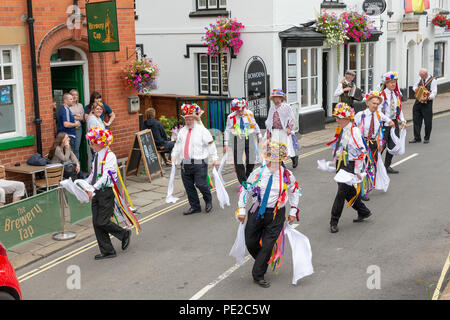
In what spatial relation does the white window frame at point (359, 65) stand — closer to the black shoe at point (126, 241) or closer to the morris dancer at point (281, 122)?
the morris dancer at point (281, 122)

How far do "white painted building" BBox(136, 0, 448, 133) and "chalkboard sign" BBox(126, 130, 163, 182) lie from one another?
19.7 ft

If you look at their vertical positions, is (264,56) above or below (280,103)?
above

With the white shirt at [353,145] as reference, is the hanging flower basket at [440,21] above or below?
above

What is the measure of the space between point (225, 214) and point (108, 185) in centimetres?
259

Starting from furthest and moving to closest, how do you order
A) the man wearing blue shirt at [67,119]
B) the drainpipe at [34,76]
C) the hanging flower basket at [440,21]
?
the hanging flower basket at [440,21], the man wearing blue shirt at [67,119], the drainpipe at [34,76]

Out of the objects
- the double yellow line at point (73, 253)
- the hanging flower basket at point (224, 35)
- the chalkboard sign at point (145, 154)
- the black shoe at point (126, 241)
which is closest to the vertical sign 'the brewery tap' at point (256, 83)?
the hanging flower basket at point (224, 35)

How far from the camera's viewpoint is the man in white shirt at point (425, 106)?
50.4 feet

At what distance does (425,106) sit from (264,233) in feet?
33.6

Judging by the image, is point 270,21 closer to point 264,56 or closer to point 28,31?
point 264,56

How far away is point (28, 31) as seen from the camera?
11164 mm

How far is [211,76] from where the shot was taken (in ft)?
63.5

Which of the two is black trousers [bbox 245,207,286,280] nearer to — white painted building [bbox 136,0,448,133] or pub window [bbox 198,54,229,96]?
white painted building [bbox 136,0,448,133]

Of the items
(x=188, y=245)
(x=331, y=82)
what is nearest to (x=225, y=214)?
(x=188, y=245)
